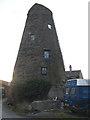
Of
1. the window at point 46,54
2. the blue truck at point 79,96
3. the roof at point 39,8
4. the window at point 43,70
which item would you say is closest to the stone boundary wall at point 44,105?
the blue truck at point 79,96

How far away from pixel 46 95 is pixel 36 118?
1037cm

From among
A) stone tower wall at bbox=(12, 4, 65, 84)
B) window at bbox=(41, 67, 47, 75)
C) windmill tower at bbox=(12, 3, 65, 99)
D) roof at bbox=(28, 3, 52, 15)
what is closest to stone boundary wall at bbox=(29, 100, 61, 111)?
windmill tower at bbox=(12, 3, 65, 99)

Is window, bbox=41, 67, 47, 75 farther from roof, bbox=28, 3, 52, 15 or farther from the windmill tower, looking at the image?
roof, bbox=28, 3, 52, 15

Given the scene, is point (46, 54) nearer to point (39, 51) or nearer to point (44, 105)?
point (39, 51)

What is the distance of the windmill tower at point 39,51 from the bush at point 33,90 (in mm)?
3227

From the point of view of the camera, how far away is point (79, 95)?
56.2 ft

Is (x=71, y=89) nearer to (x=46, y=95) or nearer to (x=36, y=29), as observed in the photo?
(x=46, y=95)

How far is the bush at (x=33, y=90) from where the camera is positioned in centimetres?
2602

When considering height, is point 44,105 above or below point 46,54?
below

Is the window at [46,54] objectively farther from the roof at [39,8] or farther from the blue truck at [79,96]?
the blue truck at [79,96]

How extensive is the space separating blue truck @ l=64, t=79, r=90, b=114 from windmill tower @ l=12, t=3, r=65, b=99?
12.3 meters

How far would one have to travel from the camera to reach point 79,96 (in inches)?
673

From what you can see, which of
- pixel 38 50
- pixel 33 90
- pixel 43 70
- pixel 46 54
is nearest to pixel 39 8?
pixel 38 50

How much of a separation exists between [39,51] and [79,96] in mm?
15644
